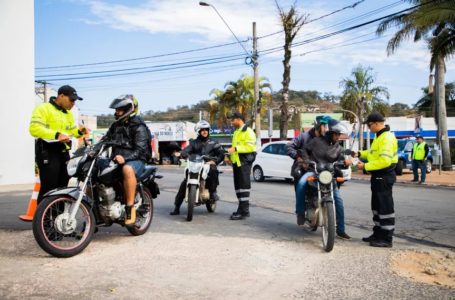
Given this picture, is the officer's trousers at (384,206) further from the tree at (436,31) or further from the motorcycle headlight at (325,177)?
the tree at (436,31)

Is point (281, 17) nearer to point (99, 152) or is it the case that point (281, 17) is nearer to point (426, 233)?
point (426, 233)

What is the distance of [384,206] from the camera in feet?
20.3

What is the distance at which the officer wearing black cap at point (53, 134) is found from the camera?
585 cm

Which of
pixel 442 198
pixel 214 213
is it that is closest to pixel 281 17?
pixel 442 198

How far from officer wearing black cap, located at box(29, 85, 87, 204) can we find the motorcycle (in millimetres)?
579

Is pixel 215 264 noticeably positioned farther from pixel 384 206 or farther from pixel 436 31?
pixel 436 31

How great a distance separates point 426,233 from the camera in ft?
24.3

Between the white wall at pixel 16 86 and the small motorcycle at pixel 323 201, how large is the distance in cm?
900

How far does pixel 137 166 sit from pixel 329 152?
264 cm

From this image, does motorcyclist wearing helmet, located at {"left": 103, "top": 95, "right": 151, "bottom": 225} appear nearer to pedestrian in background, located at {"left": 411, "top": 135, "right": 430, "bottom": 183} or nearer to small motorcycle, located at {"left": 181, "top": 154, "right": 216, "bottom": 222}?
small motorcycle, located at {"left": 181, "top": 154, "right": 216, "bottom": 222}

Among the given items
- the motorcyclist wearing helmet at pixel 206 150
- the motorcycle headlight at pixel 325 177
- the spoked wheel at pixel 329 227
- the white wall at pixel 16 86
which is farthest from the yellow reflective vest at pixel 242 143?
the white wall at pixel 16 86

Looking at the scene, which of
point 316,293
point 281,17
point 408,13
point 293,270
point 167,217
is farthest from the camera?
point 281,17

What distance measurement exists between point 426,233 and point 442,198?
6133 mm

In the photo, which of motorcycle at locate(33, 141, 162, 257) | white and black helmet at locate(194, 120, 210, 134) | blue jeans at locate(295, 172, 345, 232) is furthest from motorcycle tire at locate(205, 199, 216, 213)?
motorcycle at locate(33, 141, 162, 257)
